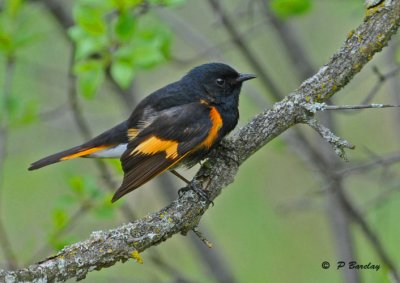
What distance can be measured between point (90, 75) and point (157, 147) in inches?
23.1

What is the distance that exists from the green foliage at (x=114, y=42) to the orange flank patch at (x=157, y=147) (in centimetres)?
34

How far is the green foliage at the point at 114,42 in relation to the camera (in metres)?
3.79

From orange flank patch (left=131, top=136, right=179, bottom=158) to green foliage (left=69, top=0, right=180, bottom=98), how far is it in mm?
340

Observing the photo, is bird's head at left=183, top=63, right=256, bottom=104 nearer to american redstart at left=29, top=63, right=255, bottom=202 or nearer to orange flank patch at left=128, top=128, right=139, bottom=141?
american redstart at left=29, top=63, right=255, bottom=202

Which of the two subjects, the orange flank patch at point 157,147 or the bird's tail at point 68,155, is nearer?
the orange flank patch at point 157,147

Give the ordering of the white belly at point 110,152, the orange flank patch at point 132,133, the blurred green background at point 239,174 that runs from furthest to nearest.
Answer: the blurred green background at point 239,174
the white belly at point 110,152
the orange flank patch at point 132,133

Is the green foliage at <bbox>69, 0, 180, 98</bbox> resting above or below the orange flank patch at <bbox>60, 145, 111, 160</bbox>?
above

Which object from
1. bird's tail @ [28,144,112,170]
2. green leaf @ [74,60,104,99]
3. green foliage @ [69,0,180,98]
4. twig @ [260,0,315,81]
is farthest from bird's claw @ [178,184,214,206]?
twig @ [260,0,315,81]

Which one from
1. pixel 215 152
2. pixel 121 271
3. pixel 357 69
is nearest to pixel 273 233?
pixel 121 271

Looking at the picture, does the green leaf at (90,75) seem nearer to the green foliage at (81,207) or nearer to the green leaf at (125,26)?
the green leaf at (125,26)

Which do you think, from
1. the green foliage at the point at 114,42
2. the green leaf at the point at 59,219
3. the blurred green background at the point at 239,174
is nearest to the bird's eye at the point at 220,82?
the green foliage at the point at 114,42

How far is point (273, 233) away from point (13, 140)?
2730 mm

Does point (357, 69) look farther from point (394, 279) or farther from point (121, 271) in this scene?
point (121, 271)

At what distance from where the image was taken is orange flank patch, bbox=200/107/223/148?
369 cm
